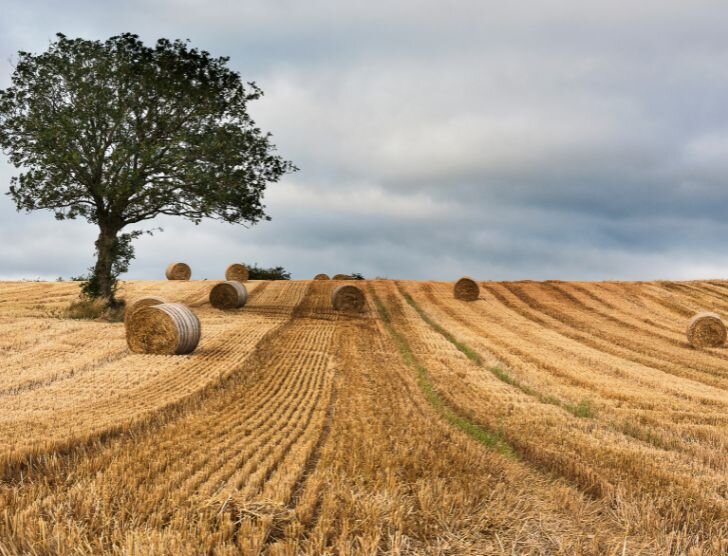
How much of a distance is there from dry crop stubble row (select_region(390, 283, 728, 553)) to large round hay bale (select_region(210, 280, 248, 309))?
14.3 m

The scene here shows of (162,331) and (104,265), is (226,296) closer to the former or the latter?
(104,265)

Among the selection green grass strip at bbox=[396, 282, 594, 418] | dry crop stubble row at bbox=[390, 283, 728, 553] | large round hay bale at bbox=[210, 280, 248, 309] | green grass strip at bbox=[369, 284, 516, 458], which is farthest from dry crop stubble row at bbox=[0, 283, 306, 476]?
large round hay bale at bbox=[210, 280, 248, 309]

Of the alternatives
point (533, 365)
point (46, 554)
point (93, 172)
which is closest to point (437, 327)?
point (533, 365)

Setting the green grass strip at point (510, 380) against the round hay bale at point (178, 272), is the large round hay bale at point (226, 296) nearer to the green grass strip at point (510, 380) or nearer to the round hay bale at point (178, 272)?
the green grass strip at point (510, 380)

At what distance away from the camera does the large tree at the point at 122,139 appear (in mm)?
28953

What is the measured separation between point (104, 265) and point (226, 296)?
5.60 metres

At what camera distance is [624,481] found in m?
7.92

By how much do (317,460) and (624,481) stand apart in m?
3.55

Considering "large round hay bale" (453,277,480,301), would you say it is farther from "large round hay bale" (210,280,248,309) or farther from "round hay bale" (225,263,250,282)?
"round hay bale" (225,263,250,282)

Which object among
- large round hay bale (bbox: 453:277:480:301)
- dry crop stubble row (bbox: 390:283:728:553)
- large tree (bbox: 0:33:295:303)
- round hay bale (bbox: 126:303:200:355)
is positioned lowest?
dry crop stubble row (bbox: 390:283:728:553)

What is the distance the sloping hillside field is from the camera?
584 centimetres

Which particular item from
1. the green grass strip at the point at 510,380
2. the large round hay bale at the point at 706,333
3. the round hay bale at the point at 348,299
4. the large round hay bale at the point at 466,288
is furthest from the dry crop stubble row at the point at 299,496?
the large round hay bale at the point at 466,288

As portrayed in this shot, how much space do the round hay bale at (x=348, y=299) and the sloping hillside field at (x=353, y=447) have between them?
824 cm

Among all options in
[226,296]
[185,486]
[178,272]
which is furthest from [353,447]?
[178,272]
